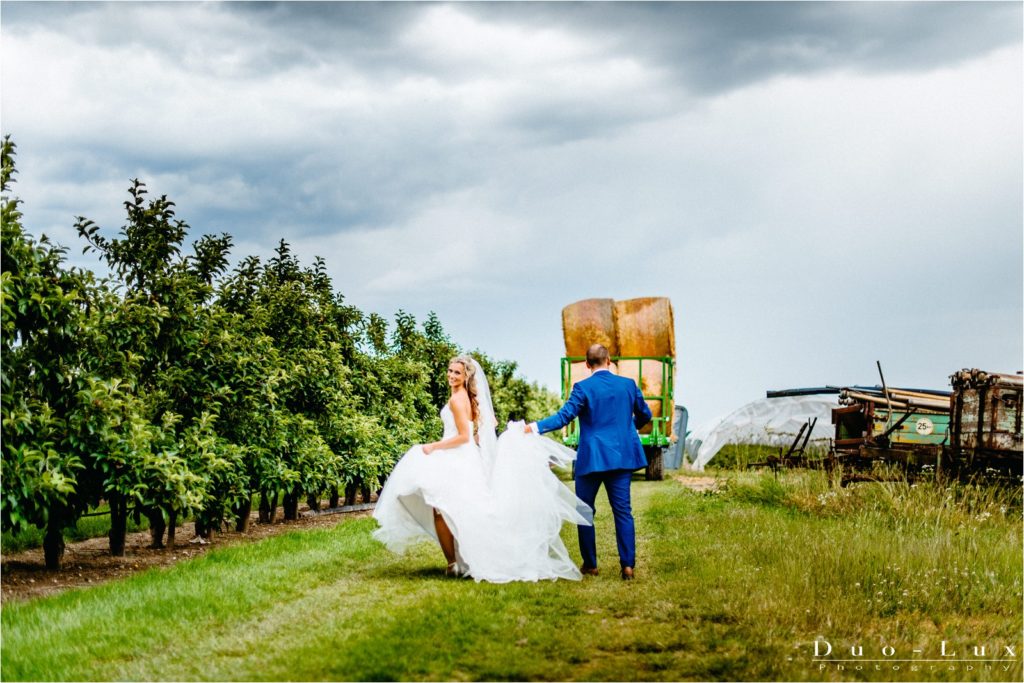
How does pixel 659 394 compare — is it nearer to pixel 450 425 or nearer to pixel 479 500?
pixel 450 425

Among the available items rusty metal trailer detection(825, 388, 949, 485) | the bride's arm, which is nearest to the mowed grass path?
the bride's arm

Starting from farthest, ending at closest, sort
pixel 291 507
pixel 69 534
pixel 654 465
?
pixel 654 465 → pixel 291 507 → pixel 69 534

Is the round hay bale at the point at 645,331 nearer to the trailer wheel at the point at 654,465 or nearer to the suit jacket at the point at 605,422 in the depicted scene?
the trailer wheel at the point at 654,465

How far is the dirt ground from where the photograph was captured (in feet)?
32.1

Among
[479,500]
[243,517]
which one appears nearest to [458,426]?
[479,500]

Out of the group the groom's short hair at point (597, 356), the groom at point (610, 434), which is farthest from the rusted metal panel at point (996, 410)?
the groom's short hair at point (597, 356)

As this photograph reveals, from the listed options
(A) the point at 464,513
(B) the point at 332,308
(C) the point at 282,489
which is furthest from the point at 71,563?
(B) the point at 332,308

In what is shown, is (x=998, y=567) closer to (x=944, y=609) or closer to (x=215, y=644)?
(x=944, y=609)

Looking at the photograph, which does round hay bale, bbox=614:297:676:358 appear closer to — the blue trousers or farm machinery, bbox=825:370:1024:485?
farm machinery, bbox=825:370:1024:485

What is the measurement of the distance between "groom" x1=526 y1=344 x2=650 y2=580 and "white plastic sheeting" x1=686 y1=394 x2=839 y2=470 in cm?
2332

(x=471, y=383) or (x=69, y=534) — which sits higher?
(x=471, y=383)

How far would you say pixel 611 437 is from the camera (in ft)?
29.0

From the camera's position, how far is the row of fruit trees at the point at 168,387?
915 centimetres

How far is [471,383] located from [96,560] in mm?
5330
